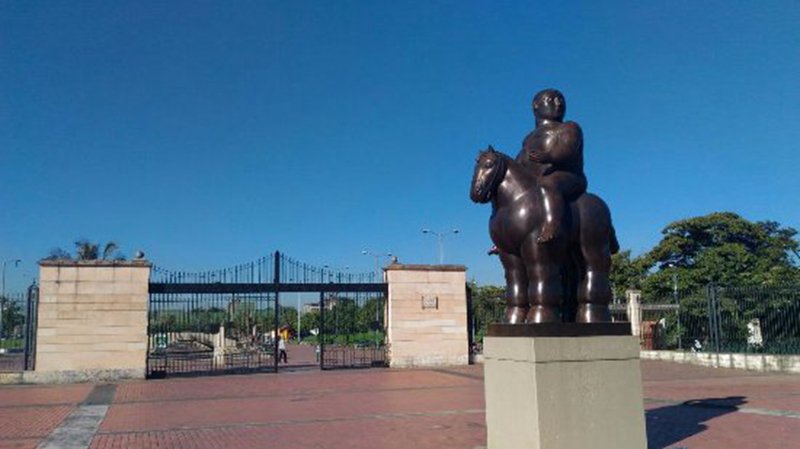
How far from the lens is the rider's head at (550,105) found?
6.79 metres

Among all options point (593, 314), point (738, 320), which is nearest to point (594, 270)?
point (593, 314)

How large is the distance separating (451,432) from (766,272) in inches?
1043

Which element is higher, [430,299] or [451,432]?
[430,299]

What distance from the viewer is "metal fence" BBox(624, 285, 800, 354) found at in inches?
744

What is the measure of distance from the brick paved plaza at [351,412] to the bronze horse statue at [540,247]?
2511mm

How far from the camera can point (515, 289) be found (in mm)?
6641

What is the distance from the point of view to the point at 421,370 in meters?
20.4

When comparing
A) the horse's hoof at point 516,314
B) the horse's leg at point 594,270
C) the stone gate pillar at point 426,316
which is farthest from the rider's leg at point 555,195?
the stone gate pillar at point 426,316

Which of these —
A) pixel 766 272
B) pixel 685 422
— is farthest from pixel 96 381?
pixel 766 272

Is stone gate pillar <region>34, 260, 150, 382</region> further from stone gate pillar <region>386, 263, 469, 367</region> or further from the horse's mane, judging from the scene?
the horse's mane

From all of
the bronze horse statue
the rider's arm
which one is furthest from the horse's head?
the rider's arm

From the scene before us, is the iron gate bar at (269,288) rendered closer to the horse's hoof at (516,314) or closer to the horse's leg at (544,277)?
the horse's hoof at (516,314)

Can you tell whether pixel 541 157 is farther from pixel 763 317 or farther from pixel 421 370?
pixel 763 317

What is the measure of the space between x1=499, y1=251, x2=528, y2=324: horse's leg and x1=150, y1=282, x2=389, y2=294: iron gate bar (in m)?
14.6
